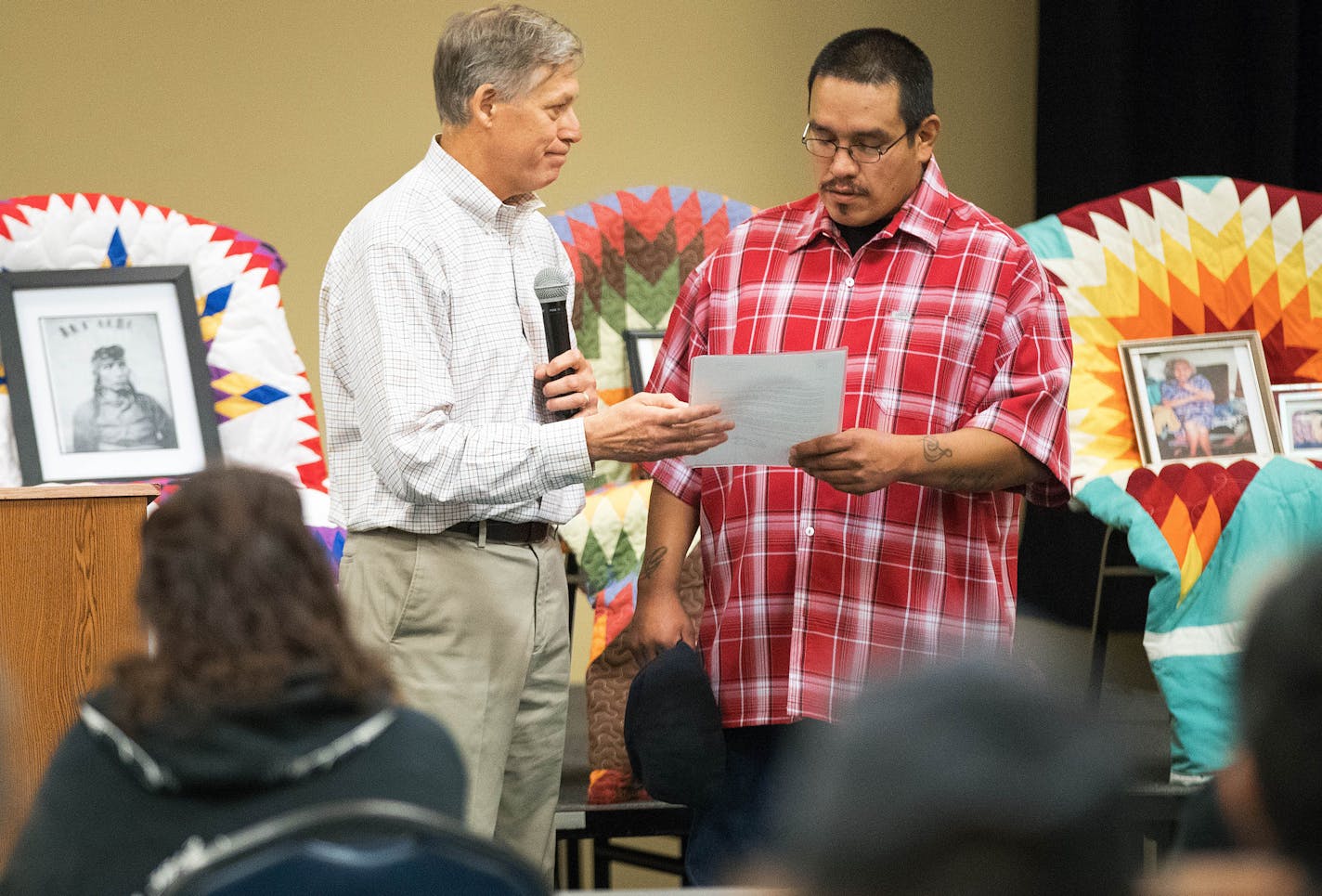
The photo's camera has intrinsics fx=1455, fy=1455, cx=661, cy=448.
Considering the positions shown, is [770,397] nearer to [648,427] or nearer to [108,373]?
[648,427]

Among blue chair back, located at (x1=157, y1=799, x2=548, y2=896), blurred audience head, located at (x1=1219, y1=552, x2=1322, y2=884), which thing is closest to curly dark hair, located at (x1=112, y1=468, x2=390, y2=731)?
blue chair back, located at (x1=157, y1=799, x2=548, y2=896)

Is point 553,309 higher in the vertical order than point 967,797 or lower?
higher

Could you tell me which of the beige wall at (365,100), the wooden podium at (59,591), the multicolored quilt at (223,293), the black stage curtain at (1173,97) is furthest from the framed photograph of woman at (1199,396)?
the wooden podium at (59,591)

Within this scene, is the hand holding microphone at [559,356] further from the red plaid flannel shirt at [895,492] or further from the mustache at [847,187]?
the mustache at [847,187]

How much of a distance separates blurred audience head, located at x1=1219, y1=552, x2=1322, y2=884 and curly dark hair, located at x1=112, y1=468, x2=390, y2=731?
713 mm

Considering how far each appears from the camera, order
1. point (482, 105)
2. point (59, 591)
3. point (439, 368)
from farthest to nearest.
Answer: point (59, 591), point (482, 105), point (439, 368)

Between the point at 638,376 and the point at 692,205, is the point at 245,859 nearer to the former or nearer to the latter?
the point at 638,376

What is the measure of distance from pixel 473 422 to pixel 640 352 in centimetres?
113

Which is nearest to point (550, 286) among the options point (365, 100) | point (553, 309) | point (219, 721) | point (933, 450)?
point (553, 309)

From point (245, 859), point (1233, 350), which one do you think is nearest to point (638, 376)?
point (1233, 350)

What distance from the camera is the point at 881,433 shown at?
201 centimetres

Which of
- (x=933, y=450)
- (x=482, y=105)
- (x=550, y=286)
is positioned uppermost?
(x=482, y=105)

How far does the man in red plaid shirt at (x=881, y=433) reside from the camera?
6.86 feet

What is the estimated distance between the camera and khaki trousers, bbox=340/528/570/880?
6.98 feet
